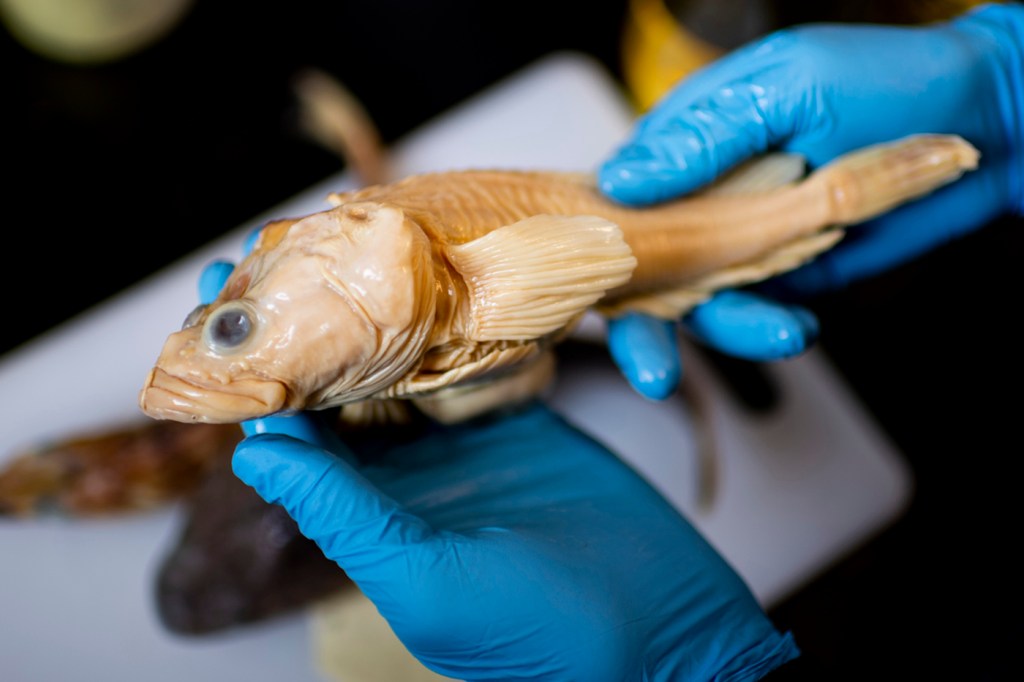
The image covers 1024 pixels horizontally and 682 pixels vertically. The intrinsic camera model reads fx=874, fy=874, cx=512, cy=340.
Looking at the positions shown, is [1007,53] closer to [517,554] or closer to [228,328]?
[517,554]

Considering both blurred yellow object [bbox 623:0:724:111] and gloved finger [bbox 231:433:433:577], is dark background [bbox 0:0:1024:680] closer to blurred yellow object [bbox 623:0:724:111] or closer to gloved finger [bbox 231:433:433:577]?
blurred yellow object [bbox 623:0:724:111]

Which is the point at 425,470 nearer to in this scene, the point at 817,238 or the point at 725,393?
the point at 817,238

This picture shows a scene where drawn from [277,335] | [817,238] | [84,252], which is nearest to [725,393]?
[817,238]

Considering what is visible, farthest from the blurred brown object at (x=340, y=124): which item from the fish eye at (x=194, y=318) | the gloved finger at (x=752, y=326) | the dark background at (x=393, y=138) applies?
the fish eye at (x=194, y=318)

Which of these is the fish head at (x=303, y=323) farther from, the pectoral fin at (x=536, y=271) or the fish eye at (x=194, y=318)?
the pectoral fin at (x=536, y=271)

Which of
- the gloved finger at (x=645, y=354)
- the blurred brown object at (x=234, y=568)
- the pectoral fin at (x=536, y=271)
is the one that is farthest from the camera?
the blurred brown object at (x=234, y=568)
